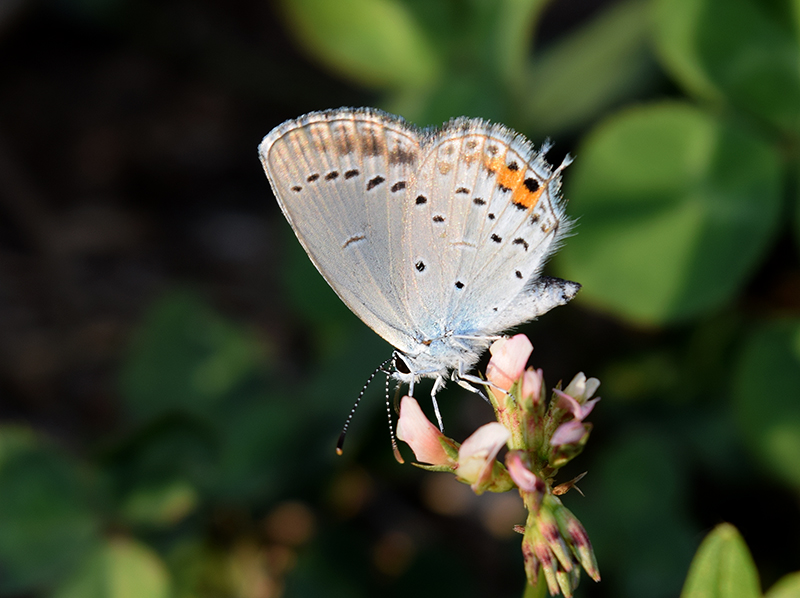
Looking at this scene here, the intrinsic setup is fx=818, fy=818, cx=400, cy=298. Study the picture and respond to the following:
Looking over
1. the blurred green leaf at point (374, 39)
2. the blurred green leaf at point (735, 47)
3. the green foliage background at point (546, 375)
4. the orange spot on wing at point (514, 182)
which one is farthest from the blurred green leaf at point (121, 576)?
the blurred green leaf at point (735, 47)

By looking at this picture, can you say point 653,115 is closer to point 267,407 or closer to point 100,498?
point 267,407

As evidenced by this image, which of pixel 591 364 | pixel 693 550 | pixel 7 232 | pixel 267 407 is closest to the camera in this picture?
pixel 693 550

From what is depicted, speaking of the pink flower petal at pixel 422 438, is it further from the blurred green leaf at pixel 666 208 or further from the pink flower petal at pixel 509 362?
the blurred green leaf at pixel 666 208

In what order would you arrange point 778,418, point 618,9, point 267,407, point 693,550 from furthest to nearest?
point 618,9 → point 267,407 → point 693,550 → point 778,418

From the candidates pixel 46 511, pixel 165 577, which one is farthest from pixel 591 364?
pixel 46 511

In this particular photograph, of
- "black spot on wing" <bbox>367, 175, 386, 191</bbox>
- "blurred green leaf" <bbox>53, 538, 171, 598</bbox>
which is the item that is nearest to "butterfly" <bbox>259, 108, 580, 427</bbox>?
"black spot on wing" <bbox>367, 175, 386, 191</bbox>

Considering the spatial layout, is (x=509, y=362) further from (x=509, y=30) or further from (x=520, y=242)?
(x=509, y=30)
